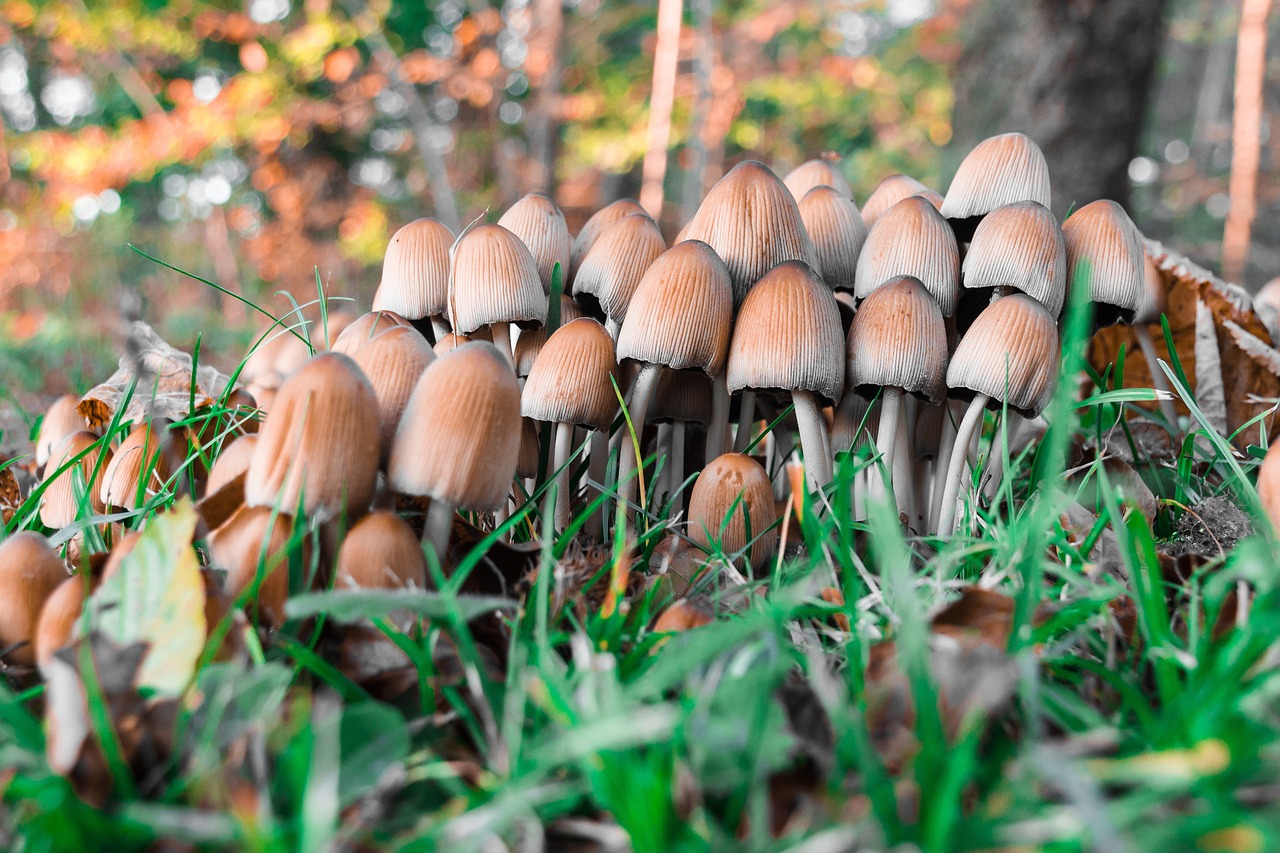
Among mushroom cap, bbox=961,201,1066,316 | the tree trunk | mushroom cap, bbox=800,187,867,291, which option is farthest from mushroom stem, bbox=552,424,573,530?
the tree trunk

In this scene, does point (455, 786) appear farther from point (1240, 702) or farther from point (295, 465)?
point (1240, 702)

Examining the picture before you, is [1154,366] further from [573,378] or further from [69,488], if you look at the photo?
[69,488]

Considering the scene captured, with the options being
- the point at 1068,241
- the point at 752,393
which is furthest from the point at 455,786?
the point at 1068,241

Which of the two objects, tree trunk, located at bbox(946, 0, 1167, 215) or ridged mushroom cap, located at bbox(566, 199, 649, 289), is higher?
tree trunk, located at bbox(946, 0, 1167, 215)

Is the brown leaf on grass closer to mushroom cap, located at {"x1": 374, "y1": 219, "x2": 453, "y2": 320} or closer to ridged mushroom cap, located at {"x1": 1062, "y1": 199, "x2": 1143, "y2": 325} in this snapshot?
mushroom cap, located at {"x1": 374, "y1": 219, "x2": 453, "y2": 320}

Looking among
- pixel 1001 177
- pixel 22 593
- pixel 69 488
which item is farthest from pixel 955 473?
pixel 69 488
